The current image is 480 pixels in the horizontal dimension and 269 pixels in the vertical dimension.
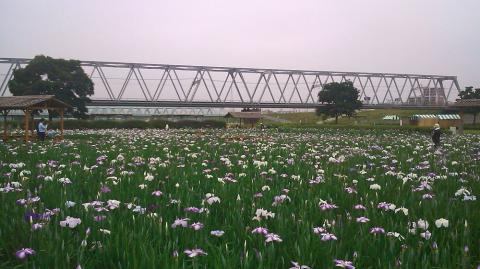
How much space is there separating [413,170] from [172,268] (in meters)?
7.52

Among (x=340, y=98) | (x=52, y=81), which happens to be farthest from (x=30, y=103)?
(x=340, y=98)

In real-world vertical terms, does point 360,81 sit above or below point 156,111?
above

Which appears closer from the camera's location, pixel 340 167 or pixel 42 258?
pixel 42 258

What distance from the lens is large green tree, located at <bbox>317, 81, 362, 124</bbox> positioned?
65500 mm

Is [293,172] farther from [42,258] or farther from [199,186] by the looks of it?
[42,258]

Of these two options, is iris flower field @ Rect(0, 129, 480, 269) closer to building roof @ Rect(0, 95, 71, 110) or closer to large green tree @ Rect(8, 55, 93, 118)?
building roof @ Rect(0, 95, 71, 110)

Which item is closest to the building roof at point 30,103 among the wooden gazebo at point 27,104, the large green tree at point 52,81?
the wooden gazebo at point 27,104

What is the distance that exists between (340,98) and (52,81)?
130 feet

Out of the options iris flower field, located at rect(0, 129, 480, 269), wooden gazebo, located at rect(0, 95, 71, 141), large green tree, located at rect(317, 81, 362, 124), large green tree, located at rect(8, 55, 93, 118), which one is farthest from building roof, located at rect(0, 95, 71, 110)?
large green tree, located at rect(317, 81, 362, 124)

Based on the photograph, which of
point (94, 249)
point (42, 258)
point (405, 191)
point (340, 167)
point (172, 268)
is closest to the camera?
point (172, 268)

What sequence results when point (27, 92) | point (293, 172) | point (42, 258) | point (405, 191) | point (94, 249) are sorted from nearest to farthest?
1. point (42, 258)
2. point (94, 249)
3. point (405, 191)
4. point (293, 172)
5. point (27, 92)

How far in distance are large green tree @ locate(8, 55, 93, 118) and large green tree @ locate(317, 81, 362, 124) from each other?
35487 millimetres

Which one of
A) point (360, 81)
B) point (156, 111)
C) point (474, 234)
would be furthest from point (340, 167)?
point (360, 81)

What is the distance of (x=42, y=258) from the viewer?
332cm
